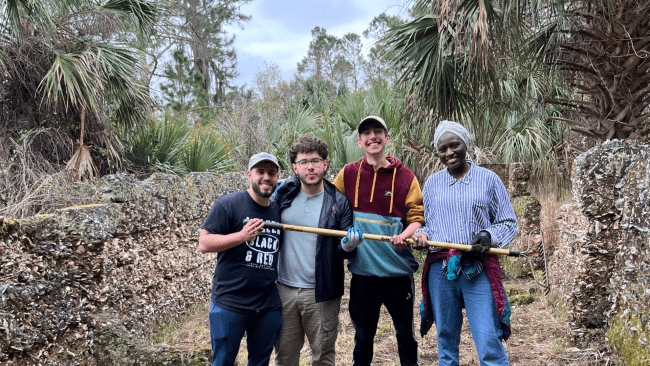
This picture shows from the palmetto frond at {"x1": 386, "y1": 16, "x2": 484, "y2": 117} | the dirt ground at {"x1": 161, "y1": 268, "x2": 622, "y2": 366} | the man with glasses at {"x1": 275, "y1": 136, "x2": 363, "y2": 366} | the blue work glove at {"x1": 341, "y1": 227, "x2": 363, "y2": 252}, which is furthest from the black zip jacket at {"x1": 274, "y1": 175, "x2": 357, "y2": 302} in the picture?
the palmetto frond at {"x1": 386, "y1": 16, "x2": 484, "y2": 117}

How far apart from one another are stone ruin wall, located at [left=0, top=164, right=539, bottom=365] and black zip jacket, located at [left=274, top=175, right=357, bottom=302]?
175 centimetres

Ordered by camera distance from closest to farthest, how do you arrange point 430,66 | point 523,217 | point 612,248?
point 612,248 → point 430,66 → point 523,217

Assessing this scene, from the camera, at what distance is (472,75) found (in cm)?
671

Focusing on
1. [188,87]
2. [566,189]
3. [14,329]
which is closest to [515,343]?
[14,329]

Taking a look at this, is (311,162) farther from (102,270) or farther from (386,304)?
(102,270)

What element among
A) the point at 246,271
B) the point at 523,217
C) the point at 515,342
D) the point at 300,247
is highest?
the point at 523,217

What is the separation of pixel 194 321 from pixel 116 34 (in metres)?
4.40

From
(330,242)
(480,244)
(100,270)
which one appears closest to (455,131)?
(480,244)

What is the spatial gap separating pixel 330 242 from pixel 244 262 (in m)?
0.53

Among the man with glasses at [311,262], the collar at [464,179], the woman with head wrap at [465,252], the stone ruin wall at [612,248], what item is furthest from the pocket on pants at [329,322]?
the stone ruin wall at [612,248]

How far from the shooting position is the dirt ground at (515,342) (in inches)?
161

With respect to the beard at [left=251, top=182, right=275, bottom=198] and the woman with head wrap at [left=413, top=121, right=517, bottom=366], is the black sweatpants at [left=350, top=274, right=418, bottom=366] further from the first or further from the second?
the beard at [left=251, top=182, right=275, bottom=198]

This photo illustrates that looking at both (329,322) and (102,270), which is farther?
(102,270)

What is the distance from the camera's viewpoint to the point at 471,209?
2.80m
